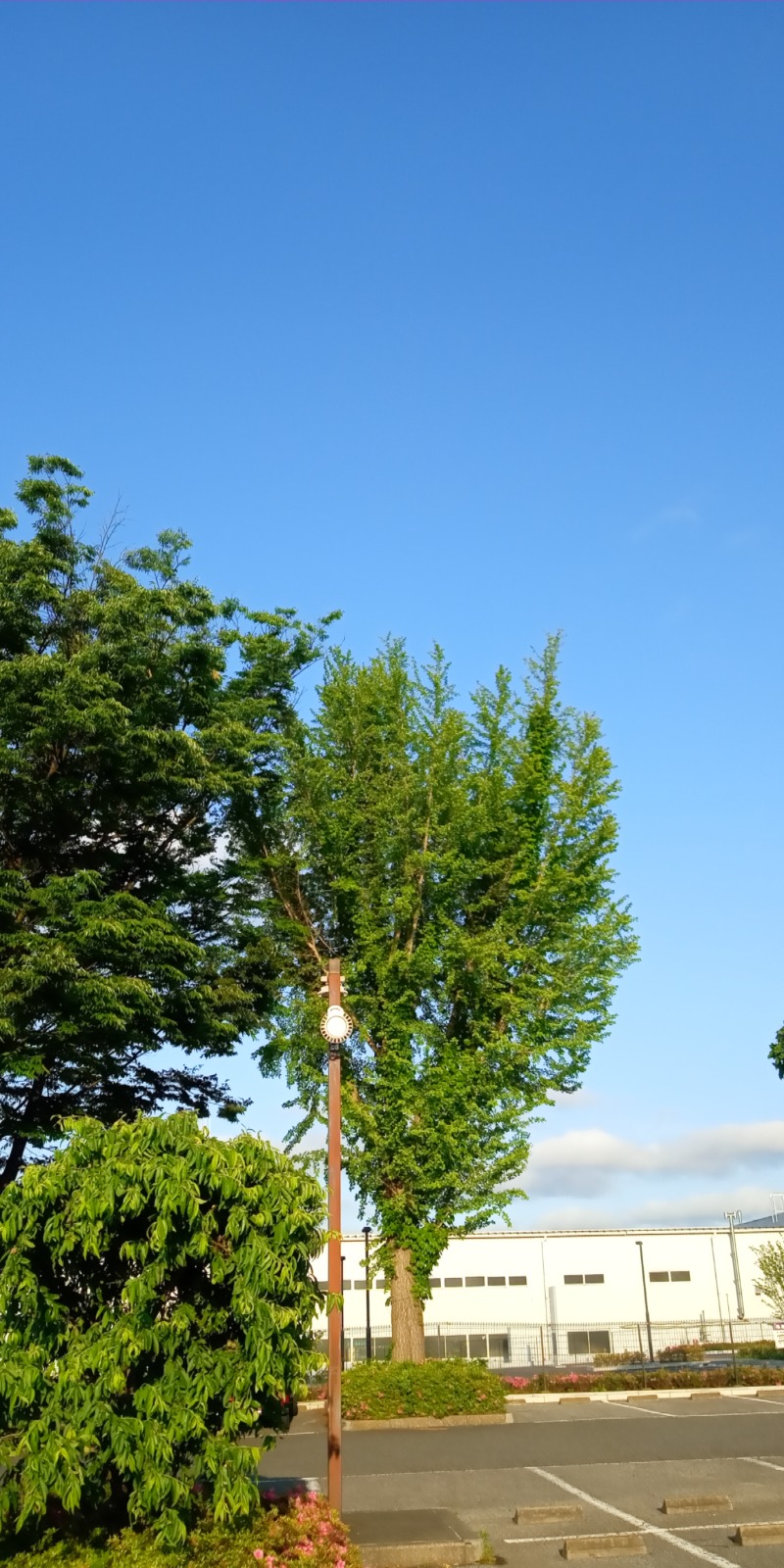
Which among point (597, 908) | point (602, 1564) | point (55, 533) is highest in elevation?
point (55, 533)

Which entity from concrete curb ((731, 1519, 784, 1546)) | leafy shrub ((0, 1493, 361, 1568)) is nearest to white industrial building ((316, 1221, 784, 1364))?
concrete curb ((731, 1519, 784, 1546))

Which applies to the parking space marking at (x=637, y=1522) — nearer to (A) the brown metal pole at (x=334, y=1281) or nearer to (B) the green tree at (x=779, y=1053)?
(A) the brown metal pole at (x=334, y=1281)

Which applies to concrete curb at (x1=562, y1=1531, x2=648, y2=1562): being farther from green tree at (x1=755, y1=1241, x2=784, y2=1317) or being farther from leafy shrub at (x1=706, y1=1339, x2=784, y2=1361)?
green tree at (x1=755, y1=1241, x2=784, y2=1317)

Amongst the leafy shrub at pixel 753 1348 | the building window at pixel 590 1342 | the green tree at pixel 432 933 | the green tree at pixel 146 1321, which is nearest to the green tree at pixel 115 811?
the green tree at pixel 432 933

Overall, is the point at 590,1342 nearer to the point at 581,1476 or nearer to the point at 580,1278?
the point at 580,1278

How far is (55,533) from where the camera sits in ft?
90.9

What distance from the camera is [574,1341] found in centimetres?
5847

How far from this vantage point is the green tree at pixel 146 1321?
1148 centimetres

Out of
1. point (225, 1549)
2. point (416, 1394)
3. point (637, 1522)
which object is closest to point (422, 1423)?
point (416, 1394)

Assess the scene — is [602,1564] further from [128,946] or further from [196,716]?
[196,716]

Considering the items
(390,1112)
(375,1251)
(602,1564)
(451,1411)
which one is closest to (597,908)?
(390,1112)

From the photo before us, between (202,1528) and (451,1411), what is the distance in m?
16.8

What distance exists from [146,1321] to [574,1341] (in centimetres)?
5224

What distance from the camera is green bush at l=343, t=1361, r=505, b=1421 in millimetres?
27516
